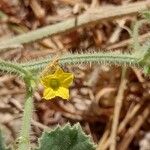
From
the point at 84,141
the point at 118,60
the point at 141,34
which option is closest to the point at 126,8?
the point at 141,34

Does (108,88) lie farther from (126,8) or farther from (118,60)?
(118,60)

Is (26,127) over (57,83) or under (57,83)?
under

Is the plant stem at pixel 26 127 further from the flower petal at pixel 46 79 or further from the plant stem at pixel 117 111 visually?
the plant stem at pixel 117 111

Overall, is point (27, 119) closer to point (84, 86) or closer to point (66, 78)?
point (66, 78)

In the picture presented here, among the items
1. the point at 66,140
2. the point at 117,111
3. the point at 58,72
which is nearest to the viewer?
the point at 66,140

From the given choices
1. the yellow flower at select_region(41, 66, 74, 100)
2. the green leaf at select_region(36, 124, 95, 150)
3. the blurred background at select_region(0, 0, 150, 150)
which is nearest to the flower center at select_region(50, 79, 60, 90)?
the yellow flower at select_region(41, 66, 74, 100)

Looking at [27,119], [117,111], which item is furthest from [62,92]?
[117,111]

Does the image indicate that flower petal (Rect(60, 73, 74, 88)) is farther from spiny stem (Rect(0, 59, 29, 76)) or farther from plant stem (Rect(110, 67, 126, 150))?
plant stem (Rect(110, 67, 126, 150))
